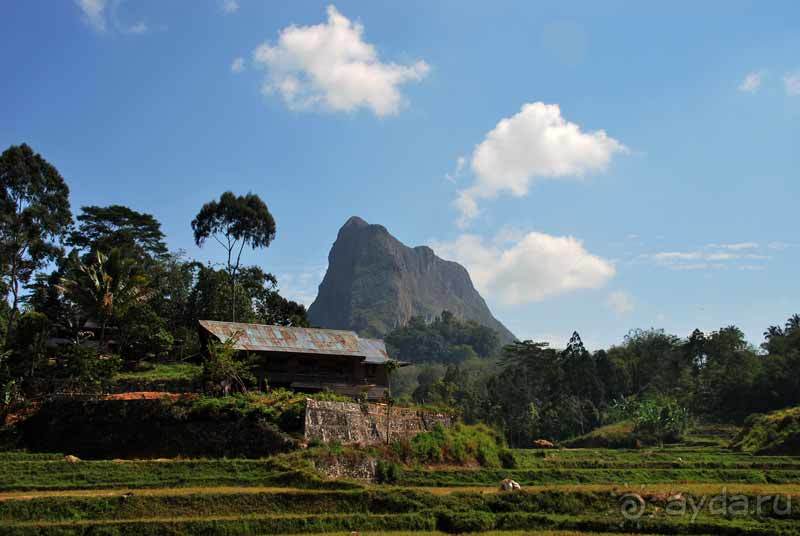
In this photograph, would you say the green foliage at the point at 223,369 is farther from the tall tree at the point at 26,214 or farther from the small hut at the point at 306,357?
the tall tree at the point at 26,214

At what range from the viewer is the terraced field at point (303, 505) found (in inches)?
655

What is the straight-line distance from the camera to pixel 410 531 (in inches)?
682

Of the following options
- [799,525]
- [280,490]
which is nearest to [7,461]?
[280,490]

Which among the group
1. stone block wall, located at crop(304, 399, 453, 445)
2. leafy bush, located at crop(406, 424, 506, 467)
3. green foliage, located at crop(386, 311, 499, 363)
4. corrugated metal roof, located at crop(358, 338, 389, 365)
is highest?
green foliage, located at crop(386, 311, 499, 363)

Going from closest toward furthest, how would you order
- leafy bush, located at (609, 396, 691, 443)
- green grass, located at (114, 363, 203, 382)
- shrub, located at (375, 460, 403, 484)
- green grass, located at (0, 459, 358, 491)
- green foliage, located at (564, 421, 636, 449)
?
green grass, located at (0, 459, 358, 491) → shrub, located at (375, 460, 403, 484) → green grass, located at (114, 363, 203, 382) → leafy bush, located at (609, 396, 691, 443) → green foliage, located at (564, 421, 636, 449)

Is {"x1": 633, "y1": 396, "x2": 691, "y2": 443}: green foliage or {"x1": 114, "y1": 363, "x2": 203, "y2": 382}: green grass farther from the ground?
{"x1": 114, "y1": 363, "x2": 203, "y2": 382}: green grass

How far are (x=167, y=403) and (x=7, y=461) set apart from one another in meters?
5.39

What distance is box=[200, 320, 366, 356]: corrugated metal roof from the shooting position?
31250 mm

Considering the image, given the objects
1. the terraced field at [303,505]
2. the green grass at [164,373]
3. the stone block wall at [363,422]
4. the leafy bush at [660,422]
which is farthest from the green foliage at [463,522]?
the leafy bush at [660,422]

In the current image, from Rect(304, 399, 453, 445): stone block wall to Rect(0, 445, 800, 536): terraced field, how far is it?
290 cm

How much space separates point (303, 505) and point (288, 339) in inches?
583

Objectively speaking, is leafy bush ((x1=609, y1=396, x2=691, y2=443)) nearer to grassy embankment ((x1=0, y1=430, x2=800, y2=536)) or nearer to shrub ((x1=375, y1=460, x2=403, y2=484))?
grassy embankment ((x1=0, y1=430, x2=800, y2=536))

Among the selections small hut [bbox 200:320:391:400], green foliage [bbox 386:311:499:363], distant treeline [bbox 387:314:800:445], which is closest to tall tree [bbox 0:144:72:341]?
small hut [bbox 200:320:391:400]

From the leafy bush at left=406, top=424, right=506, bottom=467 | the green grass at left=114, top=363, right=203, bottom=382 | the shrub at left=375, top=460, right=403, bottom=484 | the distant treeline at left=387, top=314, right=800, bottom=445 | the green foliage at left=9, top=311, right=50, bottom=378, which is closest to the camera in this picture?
the shrub at left=375, top=460, right=403, bottom=484
